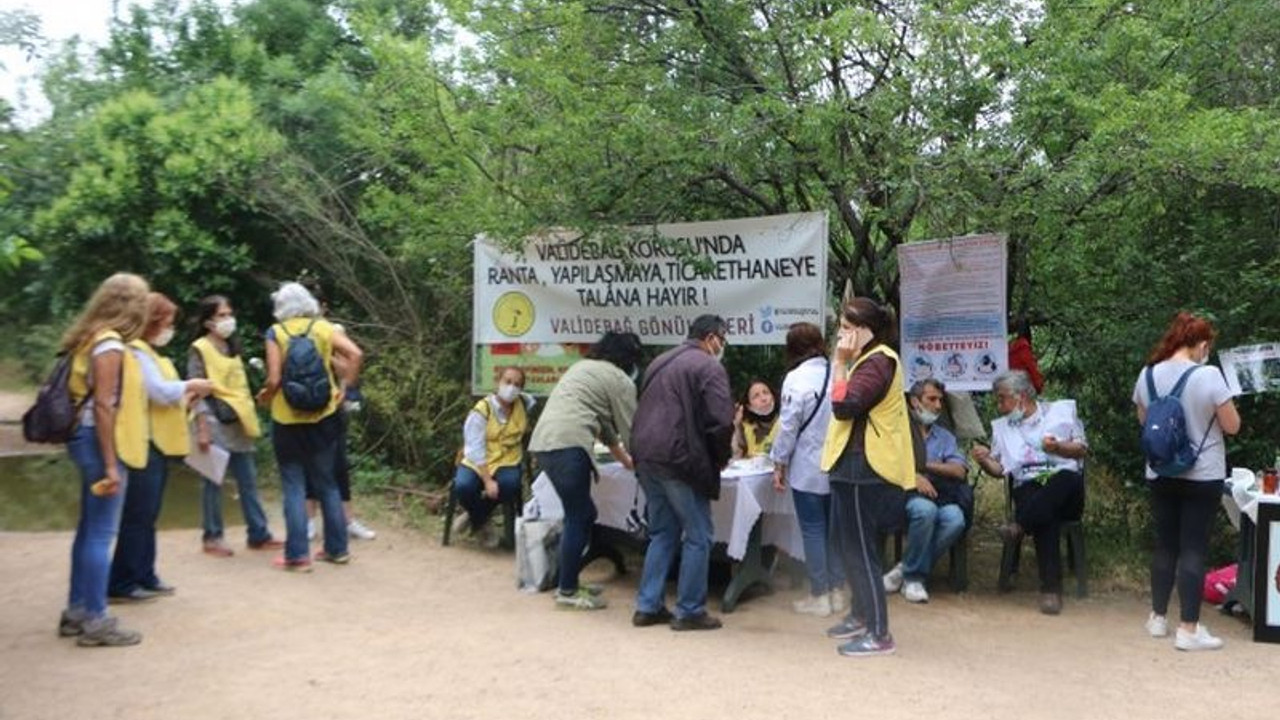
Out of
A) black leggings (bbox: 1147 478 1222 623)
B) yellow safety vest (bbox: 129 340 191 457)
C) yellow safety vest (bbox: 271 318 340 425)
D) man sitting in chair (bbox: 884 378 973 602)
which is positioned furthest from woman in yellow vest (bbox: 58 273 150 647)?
black leggings (bbox: 1147 478 1222 623)

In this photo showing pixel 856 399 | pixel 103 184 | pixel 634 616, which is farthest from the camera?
pixel 103 184

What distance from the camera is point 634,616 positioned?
6359 mm

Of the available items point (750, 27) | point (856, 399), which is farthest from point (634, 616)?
point (750, 27)

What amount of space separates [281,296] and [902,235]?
3781 mm

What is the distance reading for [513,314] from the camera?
28.5 ft

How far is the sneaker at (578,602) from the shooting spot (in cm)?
668

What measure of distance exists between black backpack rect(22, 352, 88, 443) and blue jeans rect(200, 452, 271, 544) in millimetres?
2091

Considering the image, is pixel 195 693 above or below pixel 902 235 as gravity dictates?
below

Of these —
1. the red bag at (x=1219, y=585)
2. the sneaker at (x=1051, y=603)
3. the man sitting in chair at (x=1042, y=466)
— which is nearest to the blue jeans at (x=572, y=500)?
the man sitting in chair at (x=1042, y=466)

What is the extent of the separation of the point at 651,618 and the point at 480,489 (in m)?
2.11

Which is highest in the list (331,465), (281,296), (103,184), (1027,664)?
(103,184)

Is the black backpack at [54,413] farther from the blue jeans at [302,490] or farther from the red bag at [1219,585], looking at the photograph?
the red bag at [1219,585]

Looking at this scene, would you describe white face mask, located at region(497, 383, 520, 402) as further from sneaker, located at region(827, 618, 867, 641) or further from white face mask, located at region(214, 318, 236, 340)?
sneaker, located at region(827, 618, 867, 641)

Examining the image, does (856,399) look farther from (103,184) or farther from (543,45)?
(103,184)
